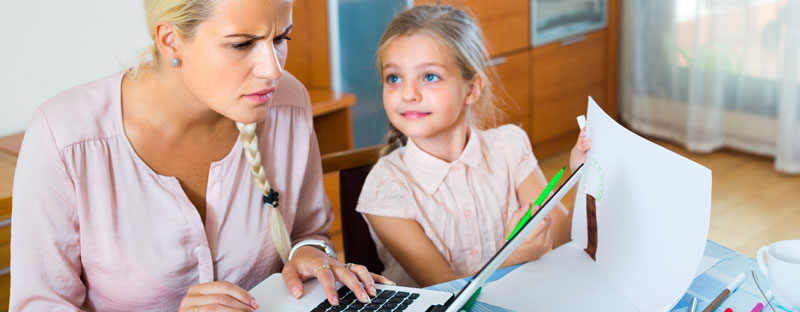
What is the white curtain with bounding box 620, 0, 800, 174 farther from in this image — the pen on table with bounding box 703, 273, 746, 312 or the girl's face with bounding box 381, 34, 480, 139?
the pen on table with bounding box 703, 273, 746, 312

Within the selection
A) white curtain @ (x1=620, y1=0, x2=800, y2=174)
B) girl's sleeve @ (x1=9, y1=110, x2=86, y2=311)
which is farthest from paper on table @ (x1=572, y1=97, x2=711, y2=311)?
white curtain @ (x1=620, y1=0, x2=800, y2=174)

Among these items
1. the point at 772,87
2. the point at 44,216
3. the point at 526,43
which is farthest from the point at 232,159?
the point at 772,87

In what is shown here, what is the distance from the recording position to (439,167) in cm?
154

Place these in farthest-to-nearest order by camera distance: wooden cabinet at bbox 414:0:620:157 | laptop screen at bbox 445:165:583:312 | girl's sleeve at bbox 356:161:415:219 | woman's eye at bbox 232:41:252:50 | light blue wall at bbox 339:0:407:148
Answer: wooden cabinet at bbox 414:0:620:157, light blue wall at bbox 339:0:407:148, girl's sleeve at bbox 356:161:415:219, woman's eye at bbox 232:41:252:50, laptop screen at bbox 445:165:583:312

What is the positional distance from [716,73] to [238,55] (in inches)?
116

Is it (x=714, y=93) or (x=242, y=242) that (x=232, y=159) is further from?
(x=714, y=93)

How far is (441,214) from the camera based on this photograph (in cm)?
152

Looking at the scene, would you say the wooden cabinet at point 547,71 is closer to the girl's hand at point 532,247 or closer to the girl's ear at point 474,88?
the girl's ear at point 474,88

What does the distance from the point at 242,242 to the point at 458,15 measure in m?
0.65

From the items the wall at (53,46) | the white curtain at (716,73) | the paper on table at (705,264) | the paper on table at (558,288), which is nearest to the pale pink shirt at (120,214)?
the paper on table at (558,288)

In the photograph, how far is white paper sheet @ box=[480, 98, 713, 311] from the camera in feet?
3.07

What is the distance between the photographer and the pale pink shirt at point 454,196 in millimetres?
1479

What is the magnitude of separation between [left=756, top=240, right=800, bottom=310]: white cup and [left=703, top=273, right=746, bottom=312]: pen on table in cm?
5

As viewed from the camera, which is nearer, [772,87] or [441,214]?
[441,214]
